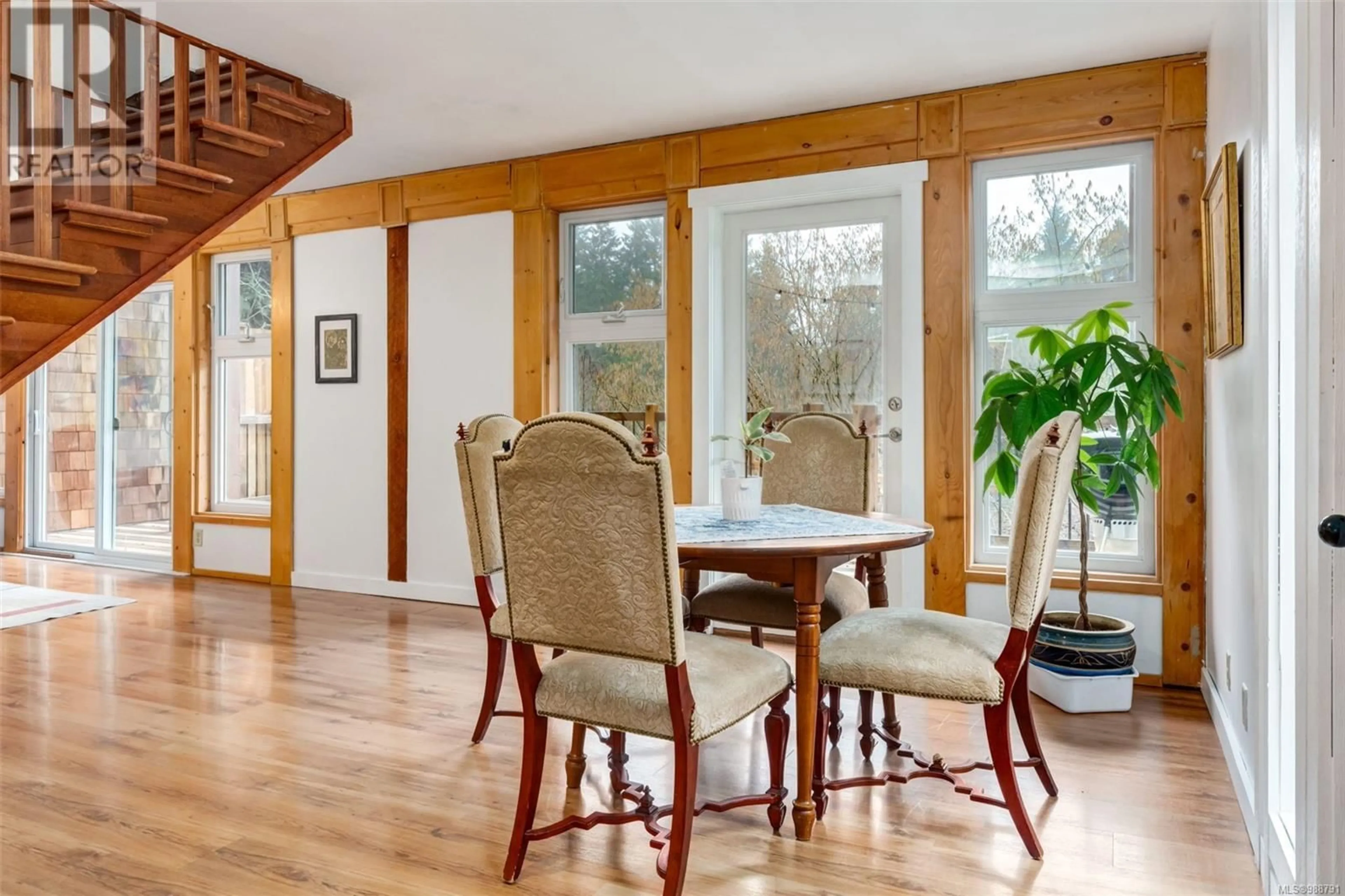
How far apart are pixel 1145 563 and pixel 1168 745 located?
955 millimetres

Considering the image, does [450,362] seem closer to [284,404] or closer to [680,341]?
[284,404]

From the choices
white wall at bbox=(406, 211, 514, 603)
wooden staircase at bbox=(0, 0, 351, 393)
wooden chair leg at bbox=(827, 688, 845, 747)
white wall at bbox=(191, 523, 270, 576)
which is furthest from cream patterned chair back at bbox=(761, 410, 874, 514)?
white wall at bbox=(191, 523, 270, 576)

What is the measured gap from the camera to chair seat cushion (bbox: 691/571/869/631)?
8.63 ft

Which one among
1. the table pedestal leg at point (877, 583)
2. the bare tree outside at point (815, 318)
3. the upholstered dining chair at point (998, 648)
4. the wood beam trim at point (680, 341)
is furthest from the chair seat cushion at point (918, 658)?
the wood beam trim at point (680, 341)

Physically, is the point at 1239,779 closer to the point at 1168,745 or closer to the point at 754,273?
the point at 1168,745

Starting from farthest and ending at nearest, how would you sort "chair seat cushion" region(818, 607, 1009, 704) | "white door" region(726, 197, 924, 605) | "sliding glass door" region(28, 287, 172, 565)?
"sliding glass door" region(28, 287, 172, 565) → "white door" region(726, 197, 924, 605) → "chair seat cushion" region(818, 607, 1009, 704)

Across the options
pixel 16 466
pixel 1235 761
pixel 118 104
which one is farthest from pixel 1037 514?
pixel 16 466

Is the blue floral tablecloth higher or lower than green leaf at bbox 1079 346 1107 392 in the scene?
lower

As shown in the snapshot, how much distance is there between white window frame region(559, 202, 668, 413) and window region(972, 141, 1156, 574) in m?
1.57

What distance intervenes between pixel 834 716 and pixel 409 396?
3.39 m

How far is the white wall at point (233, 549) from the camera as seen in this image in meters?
5.45

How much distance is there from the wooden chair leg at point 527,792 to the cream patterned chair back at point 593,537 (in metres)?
0.24

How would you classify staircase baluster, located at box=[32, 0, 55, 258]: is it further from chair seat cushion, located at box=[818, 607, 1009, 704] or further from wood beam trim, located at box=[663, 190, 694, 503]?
chair seat cushion, located at box=[818, 607, 1009, 704]

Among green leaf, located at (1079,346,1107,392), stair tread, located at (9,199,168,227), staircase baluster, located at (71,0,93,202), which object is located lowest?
green leaf, located at (1079,346,1107,392)
